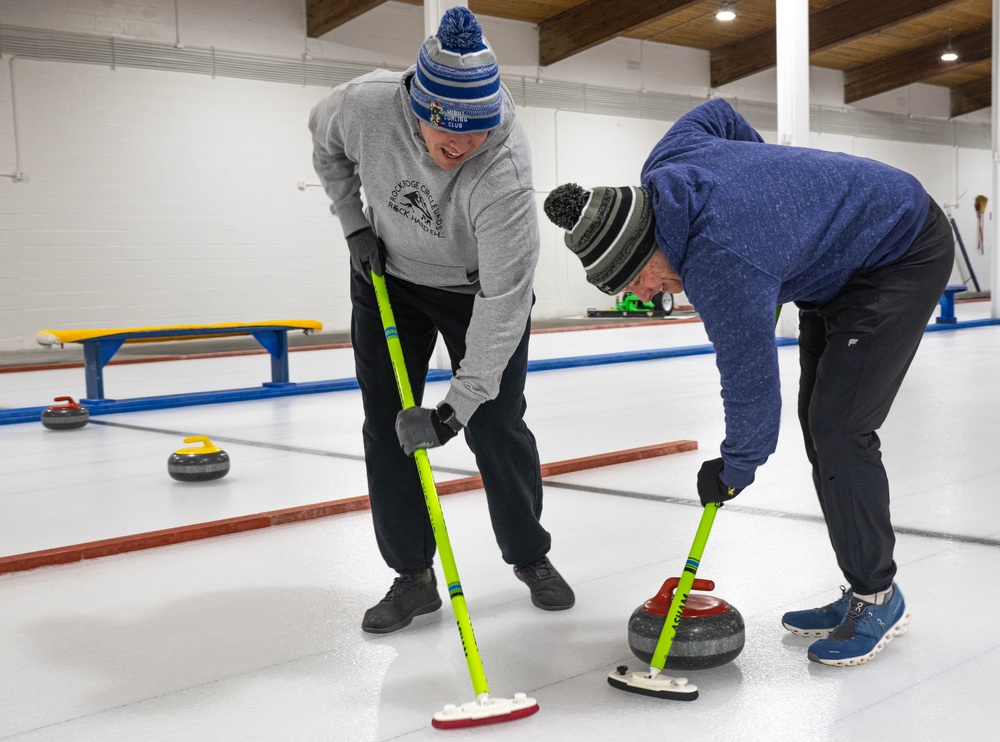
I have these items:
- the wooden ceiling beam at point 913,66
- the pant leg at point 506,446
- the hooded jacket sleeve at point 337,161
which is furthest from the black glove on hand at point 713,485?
the wooden ceiling beam at point 913,66

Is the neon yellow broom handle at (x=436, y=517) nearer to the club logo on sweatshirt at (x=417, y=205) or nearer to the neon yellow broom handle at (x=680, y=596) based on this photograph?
the club logo on sweatshirt at (x=417, y=205)

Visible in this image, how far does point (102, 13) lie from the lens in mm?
12320

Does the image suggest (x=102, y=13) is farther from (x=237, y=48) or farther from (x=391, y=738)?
(x=391, y=738)

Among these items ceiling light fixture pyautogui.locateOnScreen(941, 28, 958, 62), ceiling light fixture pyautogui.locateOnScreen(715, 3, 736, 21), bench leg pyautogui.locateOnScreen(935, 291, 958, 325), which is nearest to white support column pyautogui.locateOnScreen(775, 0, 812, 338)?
bench leg pyautogui.locateOnScreen(935, 291, 958, 325)

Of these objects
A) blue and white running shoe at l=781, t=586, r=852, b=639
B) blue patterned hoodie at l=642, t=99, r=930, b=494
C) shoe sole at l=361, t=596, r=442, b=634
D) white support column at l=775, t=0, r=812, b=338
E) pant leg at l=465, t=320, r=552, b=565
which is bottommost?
shoe sole at l=361, t=596, r=442, b=634

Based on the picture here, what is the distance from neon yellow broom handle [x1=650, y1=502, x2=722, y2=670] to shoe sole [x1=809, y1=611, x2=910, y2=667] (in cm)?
30

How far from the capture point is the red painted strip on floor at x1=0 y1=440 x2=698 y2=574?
2.92 metres

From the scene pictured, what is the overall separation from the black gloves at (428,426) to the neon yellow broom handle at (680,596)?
0.54 m

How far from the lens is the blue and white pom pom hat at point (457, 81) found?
6.48ft

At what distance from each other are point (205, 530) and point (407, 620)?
1.11 m

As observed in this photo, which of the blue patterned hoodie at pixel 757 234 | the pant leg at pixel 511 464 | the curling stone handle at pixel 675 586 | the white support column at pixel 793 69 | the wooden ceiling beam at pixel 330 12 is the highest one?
the wooden ceiling beam at pixel 330 12

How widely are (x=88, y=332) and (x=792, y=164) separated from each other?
5.52 meters

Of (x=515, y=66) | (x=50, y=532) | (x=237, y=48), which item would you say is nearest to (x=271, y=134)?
(x=237, y=48)

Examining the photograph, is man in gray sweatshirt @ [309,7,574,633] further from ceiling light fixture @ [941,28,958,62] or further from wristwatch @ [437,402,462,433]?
ceiling light fixture @ [941,28,958,62]
